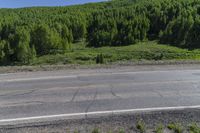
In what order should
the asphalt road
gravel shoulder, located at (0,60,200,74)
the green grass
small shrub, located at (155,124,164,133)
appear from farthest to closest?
the green grass, gravel shoulder, located at (0,60,200,74), the asphalt road, small shrub, located at (155,124,164,133)

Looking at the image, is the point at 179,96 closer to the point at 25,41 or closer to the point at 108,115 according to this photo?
the point at 108,115

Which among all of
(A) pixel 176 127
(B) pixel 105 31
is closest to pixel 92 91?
(A) pixel 176 127

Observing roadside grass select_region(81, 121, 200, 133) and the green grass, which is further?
the green grass

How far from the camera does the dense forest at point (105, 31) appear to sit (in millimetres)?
30203

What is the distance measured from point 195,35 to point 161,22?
616 cm

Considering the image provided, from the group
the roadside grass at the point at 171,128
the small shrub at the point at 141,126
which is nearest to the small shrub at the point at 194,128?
the roadside grass at the point at 171,128

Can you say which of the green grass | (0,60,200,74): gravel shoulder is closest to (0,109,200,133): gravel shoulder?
(0,60,200,74): gravel shoulder

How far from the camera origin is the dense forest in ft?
99.1

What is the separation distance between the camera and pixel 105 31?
3600 cm

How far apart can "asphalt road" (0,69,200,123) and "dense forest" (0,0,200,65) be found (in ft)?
45.7

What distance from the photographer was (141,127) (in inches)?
311

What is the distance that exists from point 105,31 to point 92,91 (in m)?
25.0

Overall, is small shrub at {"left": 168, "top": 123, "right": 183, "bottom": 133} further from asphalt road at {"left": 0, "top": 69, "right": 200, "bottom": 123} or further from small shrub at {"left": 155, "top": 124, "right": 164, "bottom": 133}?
asphalt road at {"left": 0, "top": 69, "right": 200, "bottom": 123}

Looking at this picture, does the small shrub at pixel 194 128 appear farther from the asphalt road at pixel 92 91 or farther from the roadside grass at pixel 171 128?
the asphalt road at pixel 92 91
